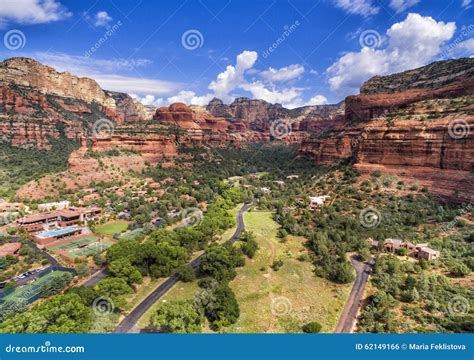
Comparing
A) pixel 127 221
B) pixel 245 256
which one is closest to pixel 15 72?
pixel 127 221

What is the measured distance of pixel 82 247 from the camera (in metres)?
40.8

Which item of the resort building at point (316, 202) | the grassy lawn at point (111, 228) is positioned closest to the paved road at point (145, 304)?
the grassy lawn at point (111, 228)

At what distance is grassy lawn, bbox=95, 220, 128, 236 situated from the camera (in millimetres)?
47416

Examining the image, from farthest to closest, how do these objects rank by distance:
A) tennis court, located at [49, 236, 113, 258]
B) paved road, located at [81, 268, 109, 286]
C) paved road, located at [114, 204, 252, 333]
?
tennis court, located at [49, 236, 113, 258] → paved road, located at [81, 268, 109, 286] → paved road, located at [114, 204, 252, 333]

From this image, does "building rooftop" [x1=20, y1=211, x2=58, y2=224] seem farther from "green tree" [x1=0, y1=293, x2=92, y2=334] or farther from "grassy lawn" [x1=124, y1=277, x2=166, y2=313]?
"green tree" [x1=0, y1=293, x2=92, y2=334]

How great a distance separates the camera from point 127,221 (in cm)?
5403

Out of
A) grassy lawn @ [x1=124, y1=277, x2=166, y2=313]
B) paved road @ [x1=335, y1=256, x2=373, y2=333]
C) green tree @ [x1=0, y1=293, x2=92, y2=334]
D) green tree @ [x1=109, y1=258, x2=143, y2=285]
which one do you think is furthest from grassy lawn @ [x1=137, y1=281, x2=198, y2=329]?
paved road @ [x1=335, y1=256, x2=373, y2=333]

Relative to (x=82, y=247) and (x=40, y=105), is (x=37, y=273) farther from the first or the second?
(x=40, y=105)

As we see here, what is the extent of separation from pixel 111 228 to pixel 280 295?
117ft

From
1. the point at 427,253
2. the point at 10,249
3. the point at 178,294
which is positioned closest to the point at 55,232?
the point at 10,249

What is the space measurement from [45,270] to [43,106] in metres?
102

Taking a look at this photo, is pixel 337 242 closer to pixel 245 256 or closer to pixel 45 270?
pixel 245 256

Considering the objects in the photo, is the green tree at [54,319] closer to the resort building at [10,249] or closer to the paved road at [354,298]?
the resort building at [10,249]

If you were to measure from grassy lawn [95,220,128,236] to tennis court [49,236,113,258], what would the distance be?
3.00m
